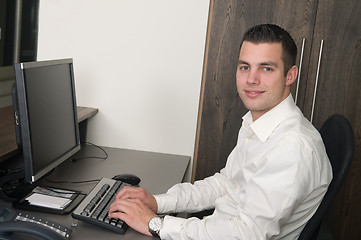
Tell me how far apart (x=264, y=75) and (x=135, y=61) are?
103 centimetres

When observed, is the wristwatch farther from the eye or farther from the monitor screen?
the eye

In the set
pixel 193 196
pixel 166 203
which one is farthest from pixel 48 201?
pixel 193 196

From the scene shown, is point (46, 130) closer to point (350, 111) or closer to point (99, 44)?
point (99, 44)

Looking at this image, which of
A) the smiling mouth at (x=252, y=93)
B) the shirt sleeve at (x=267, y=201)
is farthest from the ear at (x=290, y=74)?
the shirt sleeve at (x=267, y=201)

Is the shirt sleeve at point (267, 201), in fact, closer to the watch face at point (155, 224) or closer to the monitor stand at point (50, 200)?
the watch face at point (155, 224)

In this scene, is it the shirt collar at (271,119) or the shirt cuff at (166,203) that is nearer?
the shirt collar at (271,119)

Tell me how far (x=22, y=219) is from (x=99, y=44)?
1.33m

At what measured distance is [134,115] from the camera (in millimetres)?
2348

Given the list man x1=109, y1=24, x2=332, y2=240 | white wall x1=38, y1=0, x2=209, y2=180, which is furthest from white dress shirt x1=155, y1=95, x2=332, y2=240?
white wall x1=38, y1=0, x2=209, y2=180

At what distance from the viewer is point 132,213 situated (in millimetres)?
1352

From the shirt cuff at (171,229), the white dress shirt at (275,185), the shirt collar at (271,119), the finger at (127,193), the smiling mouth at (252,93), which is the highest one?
the smiling mouth at (252,93)

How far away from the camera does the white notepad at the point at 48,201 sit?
55.7 inches

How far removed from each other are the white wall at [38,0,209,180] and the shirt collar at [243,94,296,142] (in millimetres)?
891

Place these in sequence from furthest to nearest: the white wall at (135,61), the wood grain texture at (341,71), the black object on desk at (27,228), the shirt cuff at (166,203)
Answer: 1. the white wall at (135,61)
2. the wood grain texture at (341,71)
3. the shirt cuff at (166,203)
4. the black object on desk at (27,228)
